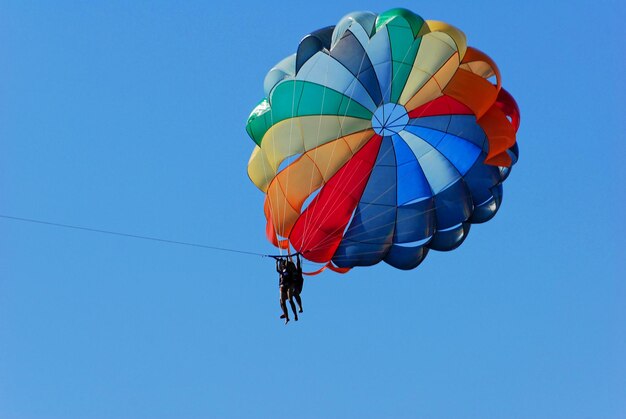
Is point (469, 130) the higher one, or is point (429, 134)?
point (429, 134)

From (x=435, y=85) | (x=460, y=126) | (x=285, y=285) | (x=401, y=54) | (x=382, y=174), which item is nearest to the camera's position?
(x=285, y=285)

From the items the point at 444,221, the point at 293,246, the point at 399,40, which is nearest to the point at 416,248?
the point at 444,221

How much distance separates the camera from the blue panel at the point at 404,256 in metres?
22.7

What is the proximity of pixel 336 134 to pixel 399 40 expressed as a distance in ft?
6.31

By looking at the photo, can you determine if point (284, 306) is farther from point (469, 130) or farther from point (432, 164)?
point (469, 130)

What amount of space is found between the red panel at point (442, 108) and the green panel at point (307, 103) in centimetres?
84

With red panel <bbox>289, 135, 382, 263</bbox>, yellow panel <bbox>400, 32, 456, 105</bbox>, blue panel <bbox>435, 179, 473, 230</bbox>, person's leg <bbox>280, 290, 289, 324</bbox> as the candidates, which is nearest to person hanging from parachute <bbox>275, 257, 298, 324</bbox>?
person's leg <bbox>280, 290, 289, 324</bbox>

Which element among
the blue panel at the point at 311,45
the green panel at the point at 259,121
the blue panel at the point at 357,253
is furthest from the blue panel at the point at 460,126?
the green panel at the point at 259,121

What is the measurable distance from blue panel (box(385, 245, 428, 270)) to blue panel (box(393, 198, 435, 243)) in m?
0.16

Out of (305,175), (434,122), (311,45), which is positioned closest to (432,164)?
(434,122)

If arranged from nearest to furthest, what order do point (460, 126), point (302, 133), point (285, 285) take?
point (285, 285) < point (460, 126) < point (302, 133)

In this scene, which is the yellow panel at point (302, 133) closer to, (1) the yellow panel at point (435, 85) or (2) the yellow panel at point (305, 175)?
(2) the yellow panel at point (305, 175)

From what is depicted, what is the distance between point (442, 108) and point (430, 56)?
898mm

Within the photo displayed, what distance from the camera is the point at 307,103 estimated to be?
73.7 ft
